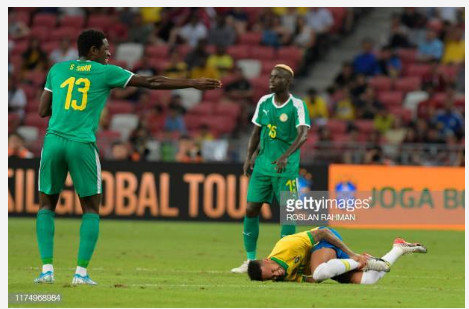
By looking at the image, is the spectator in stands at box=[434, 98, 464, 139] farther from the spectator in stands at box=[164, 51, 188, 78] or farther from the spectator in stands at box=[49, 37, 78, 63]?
the spectator in stands at box=[49, 37, 78, 63]

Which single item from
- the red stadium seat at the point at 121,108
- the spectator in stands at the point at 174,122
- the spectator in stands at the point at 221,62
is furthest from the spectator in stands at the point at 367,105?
the red stadium seat at the point at 121,108

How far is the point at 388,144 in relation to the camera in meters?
24.2

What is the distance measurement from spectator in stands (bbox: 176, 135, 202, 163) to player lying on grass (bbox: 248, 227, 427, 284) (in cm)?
1158

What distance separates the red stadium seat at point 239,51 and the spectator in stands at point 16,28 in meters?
5.35

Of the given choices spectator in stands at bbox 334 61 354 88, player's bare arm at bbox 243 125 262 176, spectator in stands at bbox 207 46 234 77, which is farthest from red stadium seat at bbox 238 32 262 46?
player's bare arm at bbox 243 125 262 176

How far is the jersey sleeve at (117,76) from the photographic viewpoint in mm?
11516

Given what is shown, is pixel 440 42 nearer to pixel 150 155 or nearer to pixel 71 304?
pixel 150 155

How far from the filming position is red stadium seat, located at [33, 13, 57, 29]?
31656 mm

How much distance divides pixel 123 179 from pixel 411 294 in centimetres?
1239

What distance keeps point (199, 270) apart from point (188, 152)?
9872 millimetres

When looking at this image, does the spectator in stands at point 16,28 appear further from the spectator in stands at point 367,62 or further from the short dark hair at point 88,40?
the short dark hair at point 88,40

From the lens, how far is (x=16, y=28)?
31.5 m
